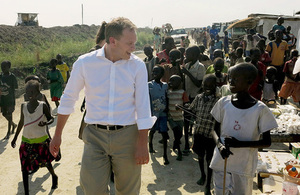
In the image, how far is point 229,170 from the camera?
282 cm

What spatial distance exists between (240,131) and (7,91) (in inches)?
227

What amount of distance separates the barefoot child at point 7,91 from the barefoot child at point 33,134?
292 centimetres

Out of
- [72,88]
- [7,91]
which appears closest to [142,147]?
[72,88]

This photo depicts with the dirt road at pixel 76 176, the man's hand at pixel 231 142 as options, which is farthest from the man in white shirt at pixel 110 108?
the dirt road at pixel 76 176

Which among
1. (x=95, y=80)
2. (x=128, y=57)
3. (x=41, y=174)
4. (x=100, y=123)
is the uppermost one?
(x=128, y=57)

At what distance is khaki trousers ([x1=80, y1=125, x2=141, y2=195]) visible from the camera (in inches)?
99.5

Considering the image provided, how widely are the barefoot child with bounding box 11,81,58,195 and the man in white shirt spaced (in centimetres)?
161

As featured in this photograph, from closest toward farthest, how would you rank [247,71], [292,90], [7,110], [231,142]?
[231,142], [247,71], [292,90], [7,110]

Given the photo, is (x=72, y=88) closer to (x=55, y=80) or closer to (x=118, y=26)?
(x=118, y=26)

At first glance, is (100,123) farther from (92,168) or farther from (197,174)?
(197,174)

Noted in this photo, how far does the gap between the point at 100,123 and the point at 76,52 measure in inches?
838

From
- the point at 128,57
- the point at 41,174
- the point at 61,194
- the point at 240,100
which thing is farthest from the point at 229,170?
the point at 41,174

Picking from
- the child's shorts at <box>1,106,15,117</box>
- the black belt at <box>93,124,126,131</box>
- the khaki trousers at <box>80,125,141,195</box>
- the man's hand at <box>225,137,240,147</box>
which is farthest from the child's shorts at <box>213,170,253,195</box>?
the child's shorts at <box>1,106,15,117</box>

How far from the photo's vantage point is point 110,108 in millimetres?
2502
